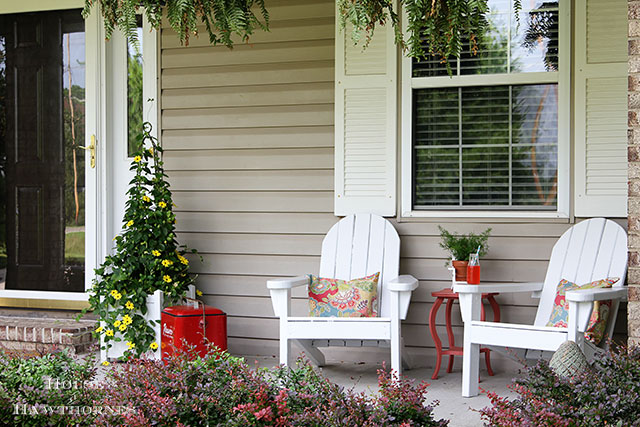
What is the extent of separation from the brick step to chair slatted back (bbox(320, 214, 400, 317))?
60.5 inches

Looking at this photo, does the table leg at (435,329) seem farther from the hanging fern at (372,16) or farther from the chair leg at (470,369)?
the hanging fern at (372,16)

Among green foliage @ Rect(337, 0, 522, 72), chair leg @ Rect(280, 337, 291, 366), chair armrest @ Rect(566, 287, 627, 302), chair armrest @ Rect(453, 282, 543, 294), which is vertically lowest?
chair leg @ Rect(280, 337, 291, 366)

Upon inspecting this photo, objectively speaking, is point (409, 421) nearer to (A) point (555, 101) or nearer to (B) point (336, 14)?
(A) point (555, 101)

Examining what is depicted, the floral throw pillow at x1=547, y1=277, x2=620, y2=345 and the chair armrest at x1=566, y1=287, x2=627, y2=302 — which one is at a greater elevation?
the chair armrest at x1=566, y1=287, x2=627, y2=302

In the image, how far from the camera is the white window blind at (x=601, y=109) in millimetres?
3846

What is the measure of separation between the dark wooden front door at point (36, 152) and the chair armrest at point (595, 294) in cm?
312

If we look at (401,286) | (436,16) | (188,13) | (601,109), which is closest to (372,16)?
(436,16)

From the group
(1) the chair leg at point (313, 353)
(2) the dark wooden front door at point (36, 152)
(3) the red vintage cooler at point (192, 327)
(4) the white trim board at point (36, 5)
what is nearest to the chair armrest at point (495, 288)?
(1) the chair leg at point (313, 353)

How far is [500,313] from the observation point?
13.3 feet

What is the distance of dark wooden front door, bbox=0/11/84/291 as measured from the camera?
4824 millimetres

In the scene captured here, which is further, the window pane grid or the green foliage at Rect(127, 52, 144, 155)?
the green foliage at Rect(127, 52, 144, 155)

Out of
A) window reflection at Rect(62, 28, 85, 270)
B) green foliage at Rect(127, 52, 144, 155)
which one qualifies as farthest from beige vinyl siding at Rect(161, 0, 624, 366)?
window reflection at Rect(62, 28, 85, 270)

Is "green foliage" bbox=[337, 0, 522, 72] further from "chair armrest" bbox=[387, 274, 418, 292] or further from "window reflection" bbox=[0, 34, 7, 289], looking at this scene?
"window reflection" bbox=[0, 34, 7, 289]

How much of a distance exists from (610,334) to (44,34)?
3.90m
